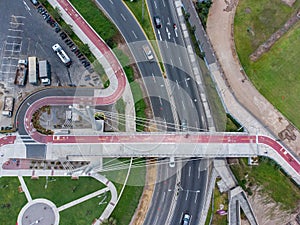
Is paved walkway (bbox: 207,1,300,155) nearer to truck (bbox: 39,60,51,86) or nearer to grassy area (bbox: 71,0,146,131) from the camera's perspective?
grassy area (bbox: 71,0,146,131)

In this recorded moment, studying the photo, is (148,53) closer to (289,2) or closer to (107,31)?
(107,31)

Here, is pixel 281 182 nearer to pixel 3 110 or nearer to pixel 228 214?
pixel 228 214

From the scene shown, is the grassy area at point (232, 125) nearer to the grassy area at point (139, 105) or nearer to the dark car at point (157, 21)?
the grassy area at point (139, 105)

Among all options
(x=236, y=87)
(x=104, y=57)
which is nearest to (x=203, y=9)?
(x=236, y=87)

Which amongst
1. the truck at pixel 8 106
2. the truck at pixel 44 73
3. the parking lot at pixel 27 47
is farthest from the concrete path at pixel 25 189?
the truck at pixel 44 73

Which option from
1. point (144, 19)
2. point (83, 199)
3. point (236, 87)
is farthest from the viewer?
point (144, 19)

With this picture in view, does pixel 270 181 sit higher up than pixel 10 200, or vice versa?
pixel 270 181

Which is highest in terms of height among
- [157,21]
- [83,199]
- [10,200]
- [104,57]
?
[157,21]
